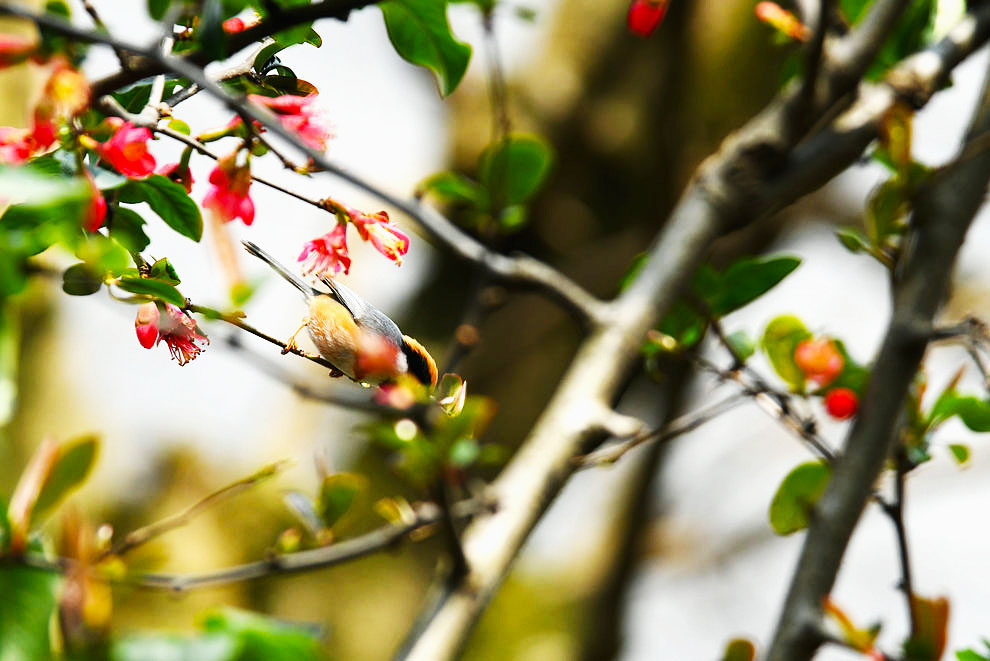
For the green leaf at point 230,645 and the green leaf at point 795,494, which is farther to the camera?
the green leaf at point 795,494

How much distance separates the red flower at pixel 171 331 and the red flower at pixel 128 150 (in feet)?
0.19

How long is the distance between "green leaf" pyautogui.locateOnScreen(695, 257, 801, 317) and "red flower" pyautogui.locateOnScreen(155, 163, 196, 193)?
1.58 ft

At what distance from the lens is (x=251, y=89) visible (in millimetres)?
360

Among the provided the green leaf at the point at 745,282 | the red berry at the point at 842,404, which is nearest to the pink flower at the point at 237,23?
the green leaf at the point at 745,282

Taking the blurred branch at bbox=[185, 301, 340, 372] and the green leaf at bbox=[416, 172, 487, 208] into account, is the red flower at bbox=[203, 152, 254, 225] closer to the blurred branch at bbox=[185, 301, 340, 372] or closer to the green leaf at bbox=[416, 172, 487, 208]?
the blurred branch at bbox=[185, 301, 340, 372]

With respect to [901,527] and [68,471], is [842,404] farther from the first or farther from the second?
[68,471]

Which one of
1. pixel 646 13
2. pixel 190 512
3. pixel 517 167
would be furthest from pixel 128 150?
pixel 517 167

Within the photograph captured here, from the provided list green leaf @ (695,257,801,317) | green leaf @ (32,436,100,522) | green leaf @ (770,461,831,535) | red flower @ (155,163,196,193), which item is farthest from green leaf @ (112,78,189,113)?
green leaf @ (770,461,831,535)

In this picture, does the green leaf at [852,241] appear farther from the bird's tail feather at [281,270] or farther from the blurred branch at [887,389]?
the bird's tail feather at [281,270]

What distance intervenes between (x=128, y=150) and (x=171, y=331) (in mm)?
75

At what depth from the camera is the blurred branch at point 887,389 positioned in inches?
24.1

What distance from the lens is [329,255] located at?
1.20 feet

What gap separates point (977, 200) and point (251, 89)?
637 millimetres

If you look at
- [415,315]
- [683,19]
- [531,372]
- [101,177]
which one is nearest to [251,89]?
[101,177]
